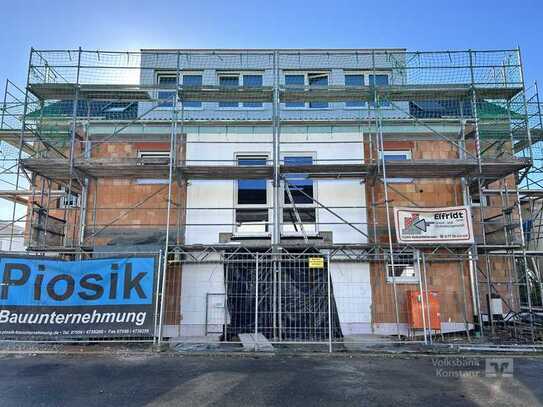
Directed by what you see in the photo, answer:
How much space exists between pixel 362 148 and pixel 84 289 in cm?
825

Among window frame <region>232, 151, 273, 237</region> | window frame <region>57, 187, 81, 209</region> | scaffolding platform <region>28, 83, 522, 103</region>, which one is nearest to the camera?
scaffolding platform <region>28, 83, 522, 103</region>

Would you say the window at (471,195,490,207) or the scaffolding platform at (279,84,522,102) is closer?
the scaffolding platform at (279,84,522,102)

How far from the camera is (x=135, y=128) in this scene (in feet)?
39.2

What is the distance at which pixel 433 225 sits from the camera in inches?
404

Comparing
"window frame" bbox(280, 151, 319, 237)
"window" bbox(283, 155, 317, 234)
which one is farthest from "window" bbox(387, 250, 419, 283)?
"window" bbox(283, 155, 317, 234)

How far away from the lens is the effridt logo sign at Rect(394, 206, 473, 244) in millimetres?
10156

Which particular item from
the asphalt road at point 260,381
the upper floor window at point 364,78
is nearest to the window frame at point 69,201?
the asphalt road at point 260,381

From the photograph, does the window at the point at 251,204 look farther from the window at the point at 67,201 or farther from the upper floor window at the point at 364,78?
the window at the point at 67,201

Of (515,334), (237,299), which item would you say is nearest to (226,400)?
(237,299)

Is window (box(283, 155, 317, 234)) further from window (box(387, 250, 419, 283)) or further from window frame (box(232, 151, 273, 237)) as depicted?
window (box(387, 250, 419, 283))

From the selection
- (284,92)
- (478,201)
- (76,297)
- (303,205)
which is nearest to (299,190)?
(303,205)

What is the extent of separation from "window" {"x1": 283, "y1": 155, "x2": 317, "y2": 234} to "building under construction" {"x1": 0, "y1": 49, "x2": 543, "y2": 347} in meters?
0.06

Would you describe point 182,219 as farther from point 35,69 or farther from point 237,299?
point 35,69

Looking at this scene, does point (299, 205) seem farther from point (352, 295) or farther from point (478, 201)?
point (478, 201)
